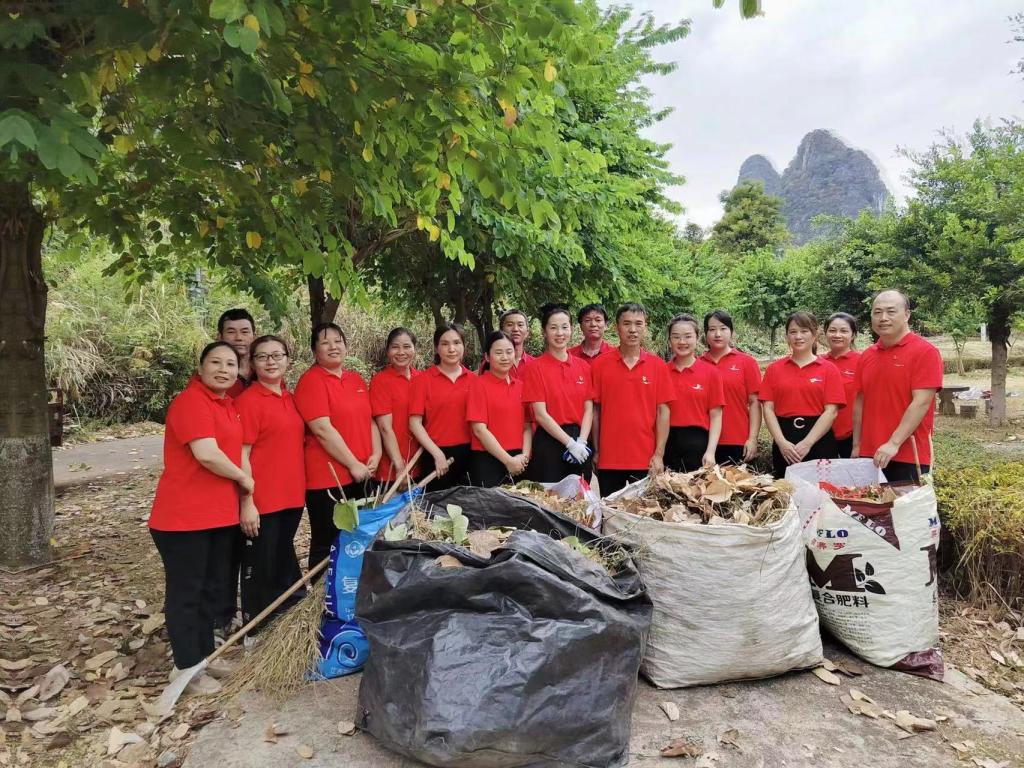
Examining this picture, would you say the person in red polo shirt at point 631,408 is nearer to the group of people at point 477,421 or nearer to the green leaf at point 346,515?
the group of people at point 477,421

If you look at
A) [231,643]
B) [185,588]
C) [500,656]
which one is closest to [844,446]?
[500,656]

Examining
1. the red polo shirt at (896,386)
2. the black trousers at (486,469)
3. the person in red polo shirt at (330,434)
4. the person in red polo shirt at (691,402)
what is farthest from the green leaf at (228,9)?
the red polo shirt at (896,386)

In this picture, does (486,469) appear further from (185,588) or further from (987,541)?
(987,541)

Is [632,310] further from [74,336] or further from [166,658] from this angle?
[74,336]

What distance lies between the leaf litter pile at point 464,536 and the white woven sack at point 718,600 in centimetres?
14

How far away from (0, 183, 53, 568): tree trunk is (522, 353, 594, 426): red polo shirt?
10.4ft

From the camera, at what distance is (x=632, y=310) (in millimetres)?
4008

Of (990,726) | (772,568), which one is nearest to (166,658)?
(772,568)

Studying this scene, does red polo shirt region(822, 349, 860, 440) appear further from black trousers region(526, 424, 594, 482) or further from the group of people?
black trousers region(526, 424, 594, 482)

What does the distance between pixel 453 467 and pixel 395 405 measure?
0.52m

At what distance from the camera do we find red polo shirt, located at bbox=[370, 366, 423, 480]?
3797mm

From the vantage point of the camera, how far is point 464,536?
260 centimetres

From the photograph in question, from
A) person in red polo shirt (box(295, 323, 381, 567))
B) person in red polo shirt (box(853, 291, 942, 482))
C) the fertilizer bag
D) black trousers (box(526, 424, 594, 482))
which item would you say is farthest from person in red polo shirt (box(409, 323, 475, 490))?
person in red polo shirt (box(853, 291, 942, 482))

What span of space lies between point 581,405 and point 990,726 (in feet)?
7.93
